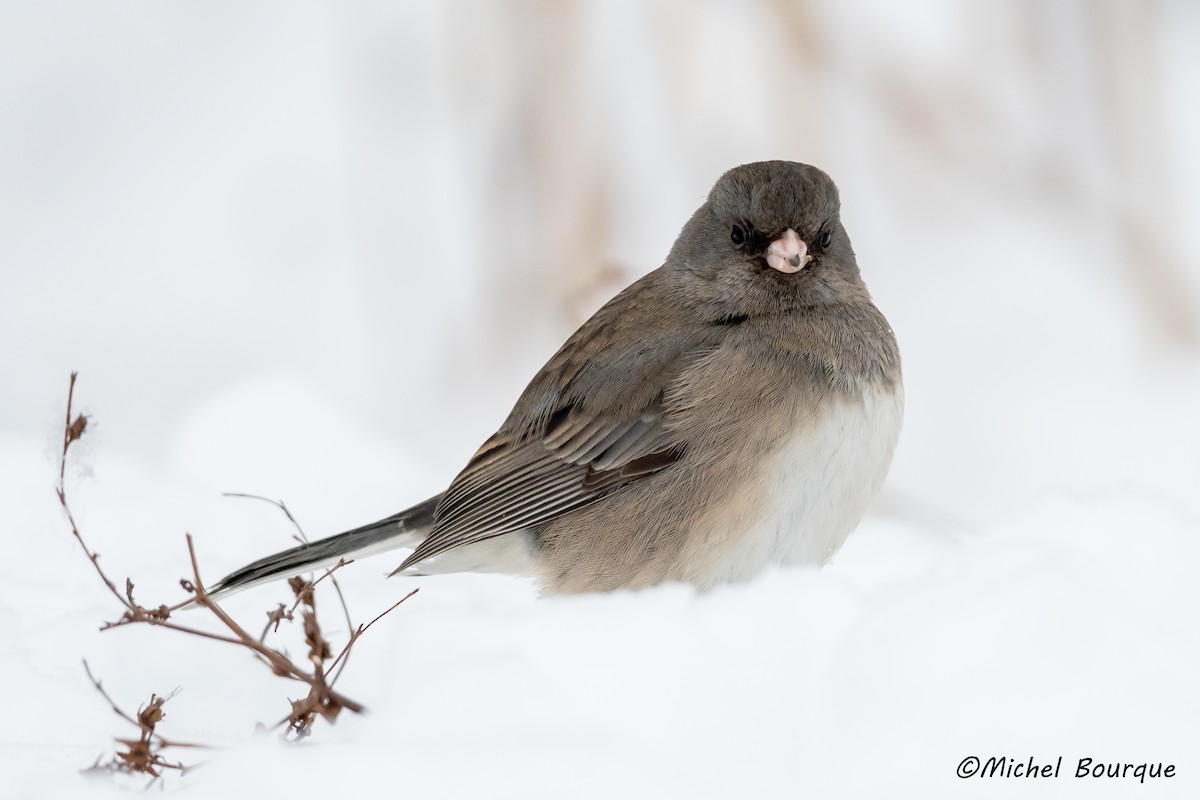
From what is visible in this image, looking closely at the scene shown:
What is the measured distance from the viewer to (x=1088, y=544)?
1.97 meters

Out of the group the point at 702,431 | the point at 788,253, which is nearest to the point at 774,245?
the point at 788,253

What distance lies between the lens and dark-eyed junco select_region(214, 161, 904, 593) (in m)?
2.14

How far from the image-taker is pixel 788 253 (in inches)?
90.4

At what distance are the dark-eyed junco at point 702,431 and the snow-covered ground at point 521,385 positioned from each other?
17 cm

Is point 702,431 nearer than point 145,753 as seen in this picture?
No

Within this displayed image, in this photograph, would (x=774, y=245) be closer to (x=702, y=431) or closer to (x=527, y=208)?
(x=702, y=431)

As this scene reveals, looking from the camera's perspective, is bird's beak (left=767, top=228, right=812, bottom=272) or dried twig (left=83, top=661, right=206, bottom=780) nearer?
dried twig (left=83, top=661, right=206, bottom=780)

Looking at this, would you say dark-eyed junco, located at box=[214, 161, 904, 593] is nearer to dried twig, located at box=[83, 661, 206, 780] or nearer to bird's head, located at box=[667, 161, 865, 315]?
bird's head, located at box=[667, 161, 865, 315]

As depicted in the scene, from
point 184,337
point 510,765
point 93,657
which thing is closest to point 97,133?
point 184,337

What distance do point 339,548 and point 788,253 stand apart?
96cm

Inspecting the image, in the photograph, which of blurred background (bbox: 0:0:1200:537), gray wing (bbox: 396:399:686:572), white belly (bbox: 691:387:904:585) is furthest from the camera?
blurred background (bbox: 0:0:1200:537)

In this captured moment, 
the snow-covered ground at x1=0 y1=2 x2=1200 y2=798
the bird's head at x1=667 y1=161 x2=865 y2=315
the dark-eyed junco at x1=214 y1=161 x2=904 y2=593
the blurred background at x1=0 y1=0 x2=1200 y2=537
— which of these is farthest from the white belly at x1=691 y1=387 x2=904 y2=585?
the blurred background at x1=0 y1=0 x2=1200 y2=537

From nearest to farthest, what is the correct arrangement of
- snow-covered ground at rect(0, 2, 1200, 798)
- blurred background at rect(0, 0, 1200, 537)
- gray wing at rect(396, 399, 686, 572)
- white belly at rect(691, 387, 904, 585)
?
1. snow-covered ground at rect(0, 2, 1200, 798)
2. white belly at rect(691, 387, 904, 585)
3. gray wing at rect(396, 399, 686, 572)
4. blurred background at rect(0, 0, 1200, 537)

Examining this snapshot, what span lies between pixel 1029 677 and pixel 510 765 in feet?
2.08
